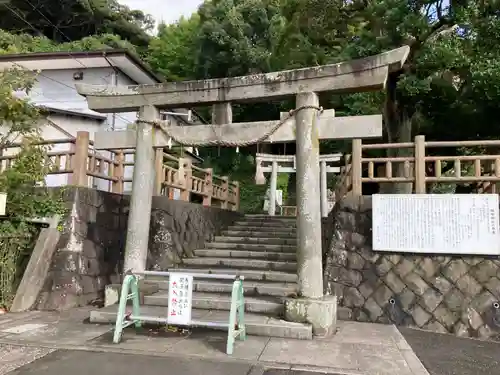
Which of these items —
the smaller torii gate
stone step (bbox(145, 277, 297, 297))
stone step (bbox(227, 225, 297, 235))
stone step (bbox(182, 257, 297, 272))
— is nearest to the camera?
stone step (bbox(145, 277, 297, 297))

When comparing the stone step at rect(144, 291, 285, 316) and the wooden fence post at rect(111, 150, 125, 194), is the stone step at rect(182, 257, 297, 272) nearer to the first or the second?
the stone step at rect(144, 291, 285, 316)

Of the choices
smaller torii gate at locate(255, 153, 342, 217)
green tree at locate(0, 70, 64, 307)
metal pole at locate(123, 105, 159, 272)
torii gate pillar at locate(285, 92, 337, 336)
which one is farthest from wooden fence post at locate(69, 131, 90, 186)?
smaller torii gate at locate(255, 153, 342, 217)

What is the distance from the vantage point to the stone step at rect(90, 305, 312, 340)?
6.48 m

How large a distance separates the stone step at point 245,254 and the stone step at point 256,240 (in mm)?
780

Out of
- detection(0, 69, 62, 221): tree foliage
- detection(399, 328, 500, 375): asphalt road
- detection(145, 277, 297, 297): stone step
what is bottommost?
detection(399, 328, 500, 375): asphalt road

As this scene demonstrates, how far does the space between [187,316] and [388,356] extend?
283cm

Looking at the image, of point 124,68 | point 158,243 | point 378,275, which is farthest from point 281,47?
point 378,275

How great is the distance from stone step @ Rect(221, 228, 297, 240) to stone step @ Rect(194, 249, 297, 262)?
134cm

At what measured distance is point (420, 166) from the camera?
335 inches

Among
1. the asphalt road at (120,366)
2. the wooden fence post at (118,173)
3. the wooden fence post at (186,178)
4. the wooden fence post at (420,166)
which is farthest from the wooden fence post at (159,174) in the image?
the wooden fence post at (420,166)

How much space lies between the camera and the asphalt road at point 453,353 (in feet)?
18.1

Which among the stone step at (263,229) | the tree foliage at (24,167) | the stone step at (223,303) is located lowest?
the stone step at (223,303)

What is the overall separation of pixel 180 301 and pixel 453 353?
4176 mm

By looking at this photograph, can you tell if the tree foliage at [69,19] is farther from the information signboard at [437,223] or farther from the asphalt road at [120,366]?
the asphalt road at [120,366]
